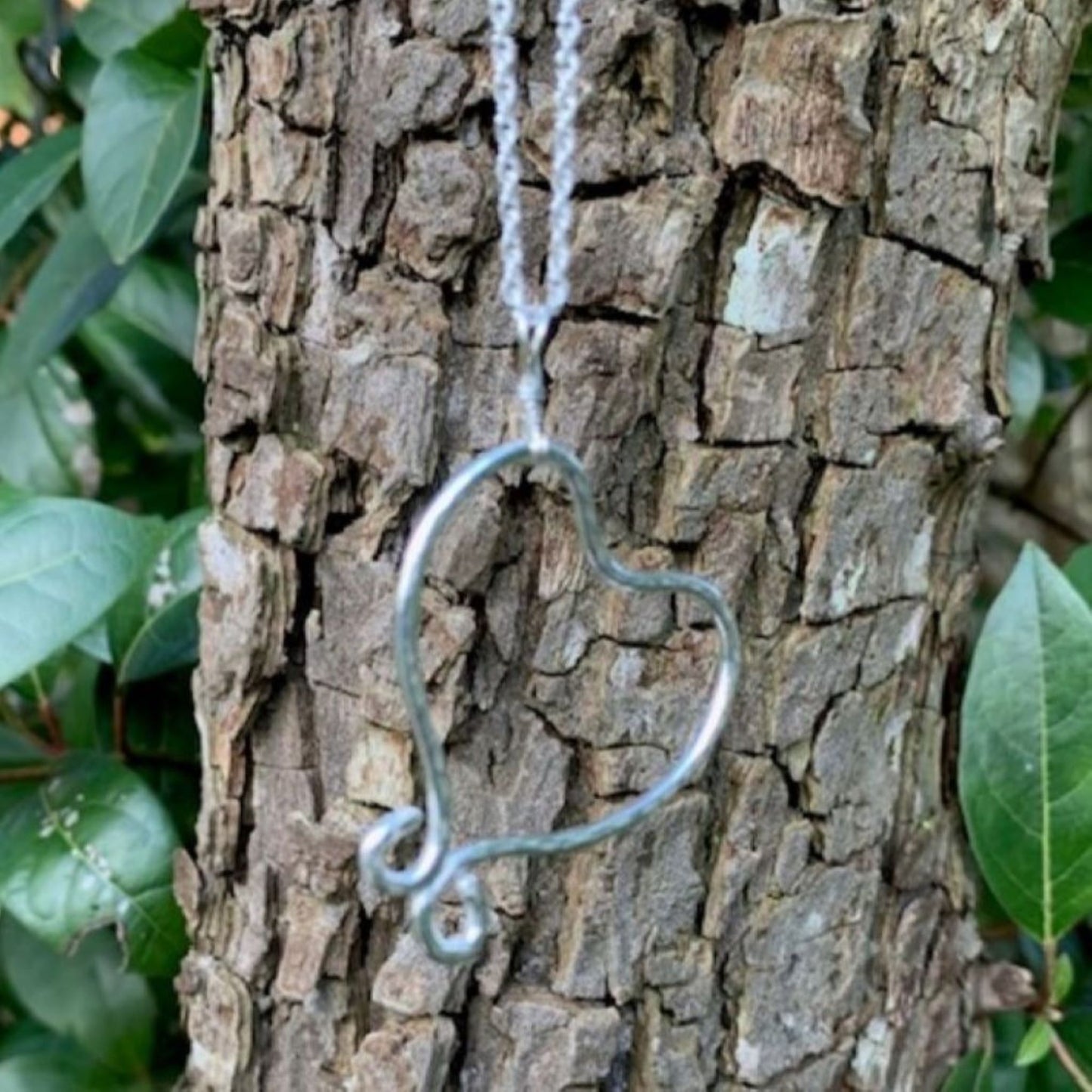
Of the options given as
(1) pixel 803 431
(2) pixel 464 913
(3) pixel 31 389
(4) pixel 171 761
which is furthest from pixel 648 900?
(3) pixel 31 389

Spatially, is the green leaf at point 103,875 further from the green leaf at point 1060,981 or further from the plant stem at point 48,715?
the green leaf at point 1060,981

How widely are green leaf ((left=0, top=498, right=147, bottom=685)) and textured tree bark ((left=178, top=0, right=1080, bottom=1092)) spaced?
51 millimetres

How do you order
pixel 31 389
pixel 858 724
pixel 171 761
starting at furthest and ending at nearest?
pixel 31 389 < pixel 171 761 < pixel 858 724

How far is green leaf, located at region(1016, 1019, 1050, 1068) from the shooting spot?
57 cm

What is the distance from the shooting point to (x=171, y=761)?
0.70 m

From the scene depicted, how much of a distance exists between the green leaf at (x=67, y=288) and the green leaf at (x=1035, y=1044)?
0.56 meters

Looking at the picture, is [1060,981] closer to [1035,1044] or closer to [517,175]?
[1035,1044]

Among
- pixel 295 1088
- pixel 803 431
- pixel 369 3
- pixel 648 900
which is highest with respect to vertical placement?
pixel 369 3

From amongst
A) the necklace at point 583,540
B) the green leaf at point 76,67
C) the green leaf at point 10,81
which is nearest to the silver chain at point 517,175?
the necklace at point 583,540

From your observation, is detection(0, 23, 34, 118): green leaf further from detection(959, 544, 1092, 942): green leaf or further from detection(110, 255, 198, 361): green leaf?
detection(959, 544, 1092, 942): green leaf

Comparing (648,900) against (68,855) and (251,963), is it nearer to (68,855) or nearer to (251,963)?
(251,963)

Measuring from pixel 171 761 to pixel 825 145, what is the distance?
0.43 meters

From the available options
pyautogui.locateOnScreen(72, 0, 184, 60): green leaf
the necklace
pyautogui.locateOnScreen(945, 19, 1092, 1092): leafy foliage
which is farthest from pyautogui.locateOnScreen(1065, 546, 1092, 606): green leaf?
pyautogui.locateOnScreen(72, 0, 184, 60): green leaf

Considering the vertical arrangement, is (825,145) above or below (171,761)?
above
